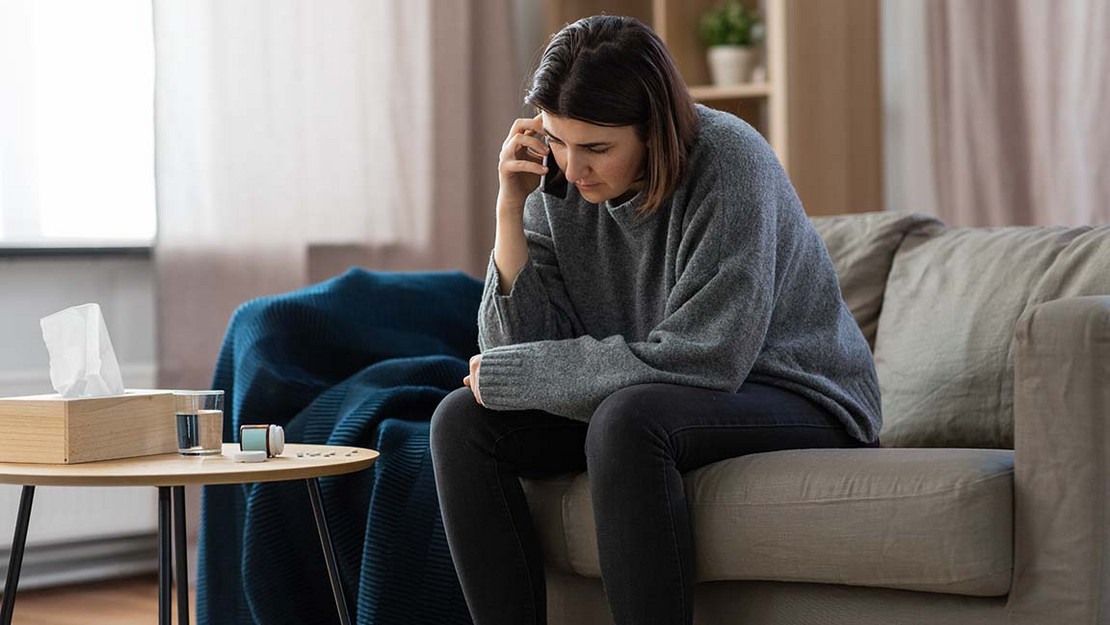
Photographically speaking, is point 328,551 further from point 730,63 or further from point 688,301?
point 730,63

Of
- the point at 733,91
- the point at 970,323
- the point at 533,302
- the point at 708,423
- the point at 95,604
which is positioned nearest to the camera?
the point at 708,423

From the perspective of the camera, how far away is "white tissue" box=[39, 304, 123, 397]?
5.77 ft

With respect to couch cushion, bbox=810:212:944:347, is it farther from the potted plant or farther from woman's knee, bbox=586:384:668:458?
the potted plant

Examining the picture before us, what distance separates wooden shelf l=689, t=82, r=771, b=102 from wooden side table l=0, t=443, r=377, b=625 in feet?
5.80

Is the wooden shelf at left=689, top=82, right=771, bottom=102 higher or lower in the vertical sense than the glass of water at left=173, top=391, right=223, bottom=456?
higher

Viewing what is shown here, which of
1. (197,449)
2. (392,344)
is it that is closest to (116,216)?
(392,344)

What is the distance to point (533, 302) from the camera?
1877 mm

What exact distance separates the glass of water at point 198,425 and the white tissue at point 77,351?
10 cm

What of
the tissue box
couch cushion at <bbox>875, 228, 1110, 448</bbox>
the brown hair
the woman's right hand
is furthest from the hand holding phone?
couch cushion at <bbox>875, 228, 1110, 448</bbox>

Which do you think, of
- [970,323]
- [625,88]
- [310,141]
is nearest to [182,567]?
[625,88]

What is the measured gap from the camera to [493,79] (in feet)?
11.6

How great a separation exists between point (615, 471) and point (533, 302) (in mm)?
372

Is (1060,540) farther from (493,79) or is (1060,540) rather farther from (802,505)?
(493,79)

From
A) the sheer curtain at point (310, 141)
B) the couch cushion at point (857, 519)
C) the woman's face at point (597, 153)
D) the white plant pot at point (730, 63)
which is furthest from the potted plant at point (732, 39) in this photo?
the couch cushion at point (857, 519)
